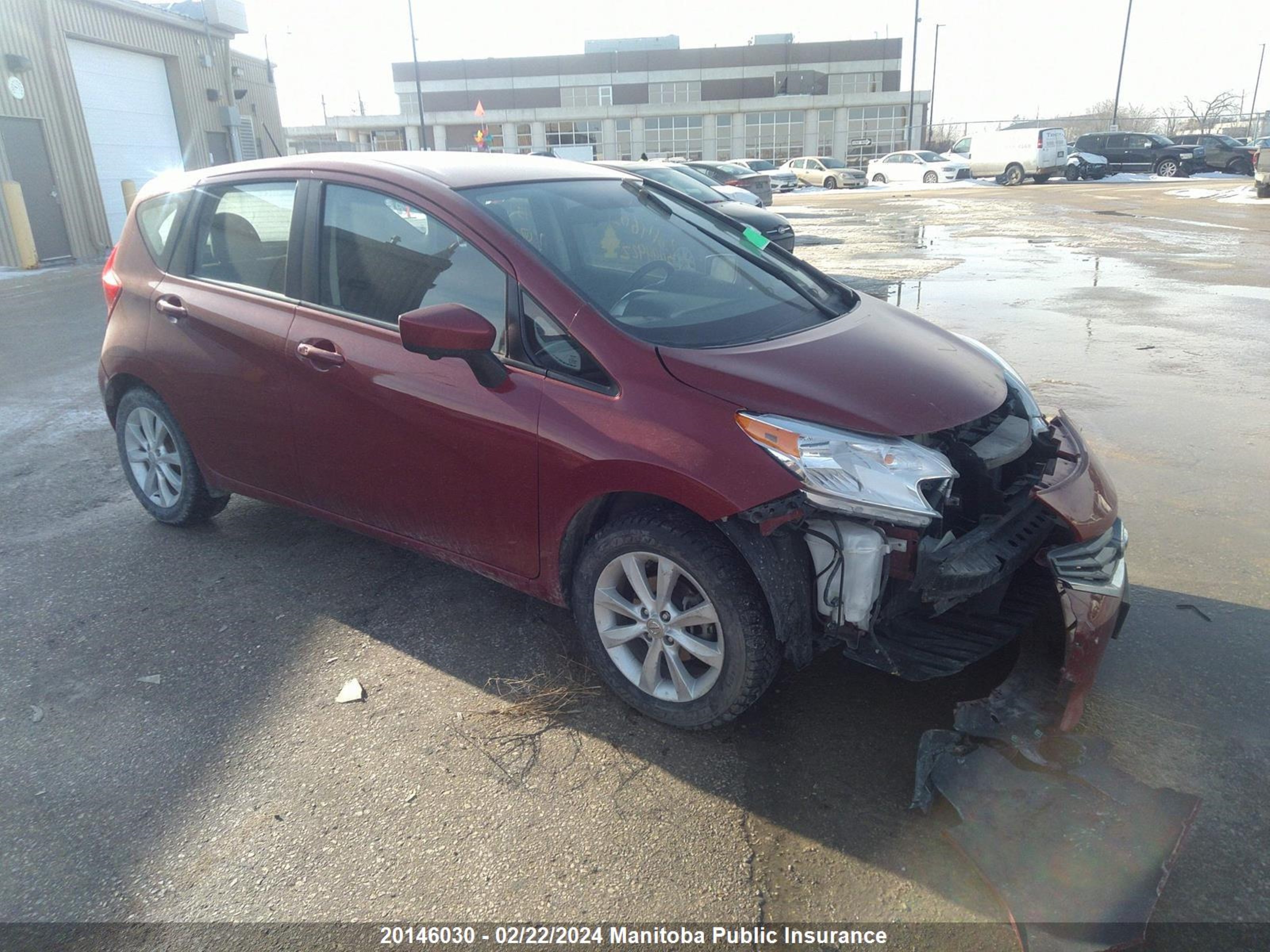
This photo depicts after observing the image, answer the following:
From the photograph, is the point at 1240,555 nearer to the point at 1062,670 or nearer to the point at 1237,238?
the point at 1062,670

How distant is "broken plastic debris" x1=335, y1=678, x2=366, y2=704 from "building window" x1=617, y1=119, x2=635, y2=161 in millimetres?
66610

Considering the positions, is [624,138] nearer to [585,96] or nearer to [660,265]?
[585,96]

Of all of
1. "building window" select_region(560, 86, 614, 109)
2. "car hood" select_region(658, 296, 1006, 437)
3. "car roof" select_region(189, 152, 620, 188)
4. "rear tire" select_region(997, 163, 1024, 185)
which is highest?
"building window" select_region(560, 86, 614, 109)

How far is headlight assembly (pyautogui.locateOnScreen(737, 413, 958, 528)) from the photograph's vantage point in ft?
8.30

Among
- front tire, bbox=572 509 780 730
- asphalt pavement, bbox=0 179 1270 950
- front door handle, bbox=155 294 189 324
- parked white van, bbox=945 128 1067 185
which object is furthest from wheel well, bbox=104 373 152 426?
parked white van, bbox=945 128 1067 185

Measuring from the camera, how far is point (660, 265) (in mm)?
3457

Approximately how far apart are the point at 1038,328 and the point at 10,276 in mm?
16022

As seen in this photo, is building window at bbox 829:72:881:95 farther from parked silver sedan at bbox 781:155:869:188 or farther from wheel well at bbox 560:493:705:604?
wheel well at bbox 560:493:705:604

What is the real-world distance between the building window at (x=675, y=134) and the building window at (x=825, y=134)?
8.49 m

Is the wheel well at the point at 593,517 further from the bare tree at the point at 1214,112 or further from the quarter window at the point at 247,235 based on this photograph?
the bare tree at the point at 1214,112

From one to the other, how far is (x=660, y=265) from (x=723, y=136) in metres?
66.2

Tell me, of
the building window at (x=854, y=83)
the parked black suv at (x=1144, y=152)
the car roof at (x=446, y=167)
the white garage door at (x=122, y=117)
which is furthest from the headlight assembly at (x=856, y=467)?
the building window at (x=854, y=83)

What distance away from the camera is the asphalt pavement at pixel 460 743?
2.32m

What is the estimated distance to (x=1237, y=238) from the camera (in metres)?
15.5
